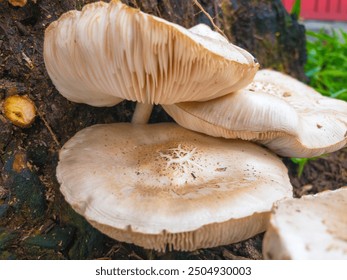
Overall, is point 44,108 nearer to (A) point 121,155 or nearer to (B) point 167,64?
(A) point 121,155

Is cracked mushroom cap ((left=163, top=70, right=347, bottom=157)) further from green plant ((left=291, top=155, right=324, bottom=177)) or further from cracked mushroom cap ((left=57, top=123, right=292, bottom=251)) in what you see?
green plant ((left=291, top=155, right=324, bottom=177))

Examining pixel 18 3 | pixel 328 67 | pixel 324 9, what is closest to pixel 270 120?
pixel 18 3

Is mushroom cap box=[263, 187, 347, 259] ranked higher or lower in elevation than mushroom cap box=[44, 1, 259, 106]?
lower

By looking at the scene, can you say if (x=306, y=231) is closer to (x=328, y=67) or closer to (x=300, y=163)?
(x=300, y=163)

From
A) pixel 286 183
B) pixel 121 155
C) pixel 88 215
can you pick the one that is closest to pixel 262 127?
pixel 286 183

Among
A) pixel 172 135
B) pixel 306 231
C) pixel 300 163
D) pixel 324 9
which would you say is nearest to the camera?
pixel 306 231

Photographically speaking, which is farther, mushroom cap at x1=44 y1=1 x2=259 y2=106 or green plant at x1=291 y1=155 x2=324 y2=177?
green plant at x1=291 y1=155 x2=324 y2=177

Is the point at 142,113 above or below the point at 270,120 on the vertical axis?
below

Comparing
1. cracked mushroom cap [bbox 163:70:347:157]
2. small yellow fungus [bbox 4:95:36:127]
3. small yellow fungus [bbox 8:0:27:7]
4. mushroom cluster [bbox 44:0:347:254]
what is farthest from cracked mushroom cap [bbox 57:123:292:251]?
small yellow fungus [bbox 8:0:27:7]
